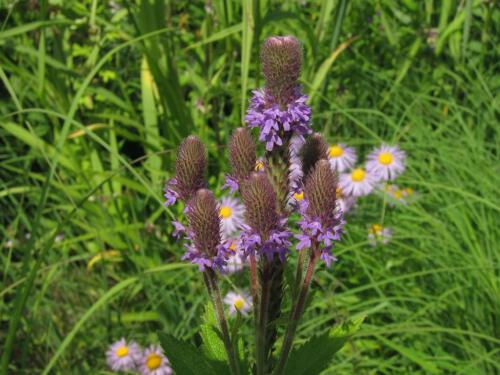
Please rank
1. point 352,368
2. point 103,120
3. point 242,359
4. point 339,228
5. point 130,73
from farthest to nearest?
point 130,73 → point 103,120 → point 352,368 → point 242,359 → point 339,228

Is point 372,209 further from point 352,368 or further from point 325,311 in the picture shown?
point 352,368

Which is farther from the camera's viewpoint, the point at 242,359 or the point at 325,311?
the point at 325,311

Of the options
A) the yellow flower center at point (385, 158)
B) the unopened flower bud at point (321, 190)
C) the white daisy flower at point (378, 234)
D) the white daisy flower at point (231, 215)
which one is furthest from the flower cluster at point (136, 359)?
the unopened flower bud at point (321, 190)

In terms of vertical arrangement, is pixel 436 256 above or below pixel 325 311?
above

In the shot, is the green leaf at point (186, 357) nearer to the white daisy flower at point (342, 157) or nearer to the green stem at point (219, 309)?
the green stem at point (219, 309)

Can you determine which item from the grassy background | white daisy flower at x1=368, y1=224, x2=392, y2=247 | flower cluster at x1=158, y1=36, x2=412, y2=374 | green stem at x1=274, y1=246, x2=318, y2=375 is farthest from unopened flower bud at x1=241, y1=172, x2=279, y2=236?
white daisy flower at x1=368, y1=224, x2=392, y2=247

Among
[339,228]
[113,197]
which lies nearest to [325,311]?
[113,197]

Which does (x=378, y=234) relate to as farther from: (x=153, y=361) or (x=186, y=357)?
(x=186, y=357)

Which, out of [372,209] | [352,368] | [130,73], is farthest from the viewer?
[130,73]
